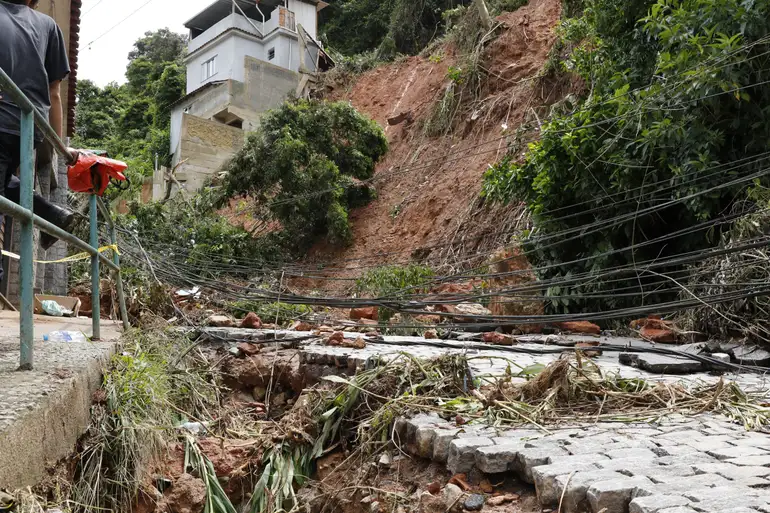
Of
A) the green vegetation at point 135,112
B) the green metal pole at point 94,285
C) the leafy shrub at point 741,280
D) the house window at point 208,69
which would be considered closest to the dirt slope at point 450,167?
the leafy shrub at point 741,280

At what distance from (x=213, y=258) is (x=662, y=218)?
9.40 metres

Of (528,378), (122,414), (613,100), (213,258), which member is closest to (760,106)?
(613,100)

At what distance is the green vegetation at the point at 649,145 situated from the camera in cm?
710

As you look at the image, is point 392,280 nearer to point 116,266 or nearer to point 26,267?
point 116,266

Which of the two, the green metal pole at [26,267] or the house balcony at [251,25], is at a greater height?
the house balcony at [251,25]

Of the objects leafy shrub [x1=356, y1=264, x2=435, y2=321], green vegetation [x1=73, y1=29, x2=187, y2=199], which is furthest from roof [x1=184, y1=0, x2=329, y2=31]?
leafy shrub [x1=356, y1=264, x2=435, y2=321]

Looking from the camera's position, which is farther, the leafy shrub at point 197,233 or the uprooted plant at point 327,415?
the leafy shrub at point 197,233

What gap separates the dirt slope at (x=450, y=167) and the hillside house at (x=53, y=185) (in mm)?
6016

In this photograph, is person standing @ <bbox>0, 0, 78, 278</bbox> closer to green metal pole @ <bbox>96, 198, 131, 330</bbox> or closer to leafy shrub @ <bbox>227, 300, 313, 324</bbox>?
green metal pole @ <bbox>96, 198, 131, 330</bbox>

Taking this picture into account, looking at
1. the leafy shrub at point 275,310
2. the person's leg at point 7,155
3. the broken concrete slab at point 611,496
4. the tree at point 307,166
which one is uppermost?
the tree at point 307,166

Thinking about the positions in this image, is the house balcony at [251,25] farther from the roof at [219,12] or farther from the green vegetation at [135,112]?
the green vegetation at [135,112]

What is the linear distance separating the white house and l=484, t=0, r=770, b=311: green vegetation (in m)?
15.7

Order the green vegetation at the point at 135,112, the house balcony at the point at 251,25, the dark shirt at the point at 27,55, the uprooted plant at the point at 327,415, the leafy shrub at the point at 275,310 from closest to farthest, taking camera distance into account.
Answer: the uprooted plant at the point at 327,415 < the dark shirt at the point at 27,55 < the leafy shrub at the point at 275,310 < the house balcony at the point at 251,25 < the green vegetation at the point at 135,112

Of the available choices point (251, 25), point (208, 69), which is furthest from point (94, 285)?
point (251, 25)
